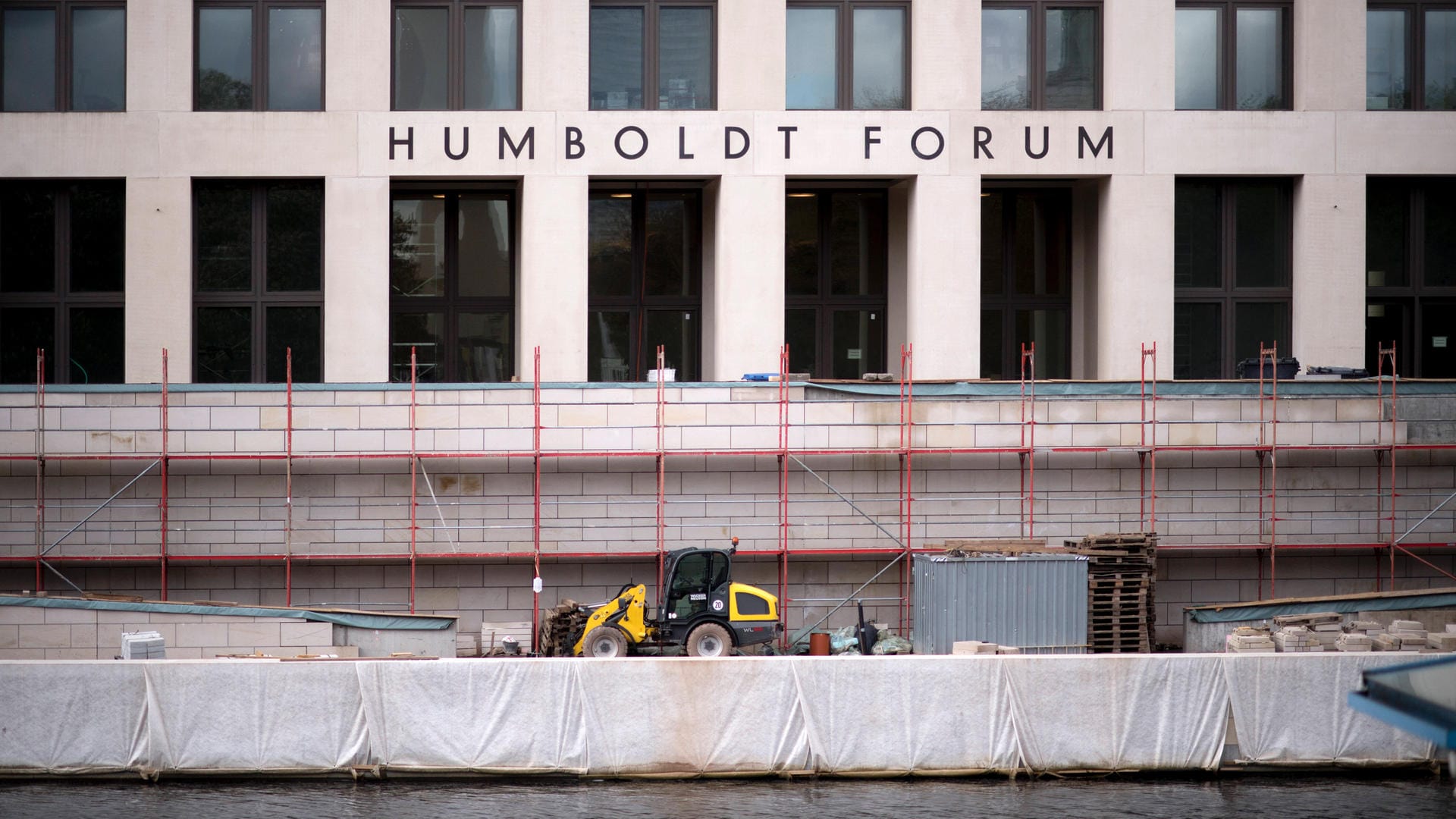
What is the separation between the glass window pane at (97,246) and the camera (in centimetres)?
2753

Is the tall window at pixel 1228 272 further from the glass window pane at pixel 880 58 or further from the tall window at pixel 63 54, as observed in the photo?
the tall window at pixel 63 54

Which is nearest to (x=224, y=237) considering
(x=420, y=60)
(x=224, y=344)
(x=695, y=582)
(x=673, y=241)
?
(x=224, y=344)

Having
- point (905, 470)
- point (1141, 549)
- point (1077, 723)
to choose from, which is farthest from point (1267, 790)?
point (905, 470)

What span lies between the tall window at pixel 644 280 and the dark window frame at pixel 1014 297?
6.22m

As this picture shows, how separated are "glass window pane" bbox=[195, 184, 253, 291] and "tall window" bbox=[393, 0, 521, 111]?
3711mm

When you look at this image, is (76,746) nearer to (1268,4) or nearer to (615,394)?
(615,394)

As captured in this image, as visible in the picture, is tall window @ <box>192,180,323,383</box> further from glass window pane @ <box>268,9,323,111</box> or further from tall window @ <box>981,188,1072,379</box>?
tall window @ <box>981,188,1072,379</box>

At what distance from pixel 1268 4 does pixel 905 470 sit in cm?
1292


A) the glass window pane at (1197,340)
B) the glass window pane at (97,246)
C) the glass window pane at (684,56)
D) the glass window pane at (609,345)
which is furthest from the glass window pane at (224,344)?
the glass window pane at (1197,340)

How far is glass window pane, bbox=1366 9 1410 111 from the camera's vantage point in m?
28.4

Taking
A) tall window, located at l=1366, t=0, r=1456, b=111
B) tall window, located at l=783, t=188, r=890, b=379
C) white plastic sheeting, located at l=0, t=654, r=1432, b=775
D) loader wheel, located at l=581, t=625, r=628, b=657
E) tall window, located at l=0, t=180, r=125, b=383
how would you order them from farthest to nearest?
tall window, located at l=783, t=188, r=890, b=379
tall window, located at l=1366, t=0, r=1456, b=111
tall window, located at l=0, t=180, r=125, b=383
loader wheel, located at l=581, t=625, r=628, b=657
white plastic sheeting, located at l=0, t=654, r=1432, b=775

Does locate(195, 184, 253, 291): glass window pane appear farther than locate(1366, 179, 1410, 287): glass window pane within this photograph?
No

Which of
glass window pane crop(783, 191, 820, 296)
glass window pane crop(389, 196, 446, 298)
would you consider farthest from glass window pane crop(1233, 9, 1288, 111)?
glass window pane crop(389, 196, 446, 298)

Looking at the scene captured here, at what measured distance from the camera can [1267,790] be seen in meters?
16.6
